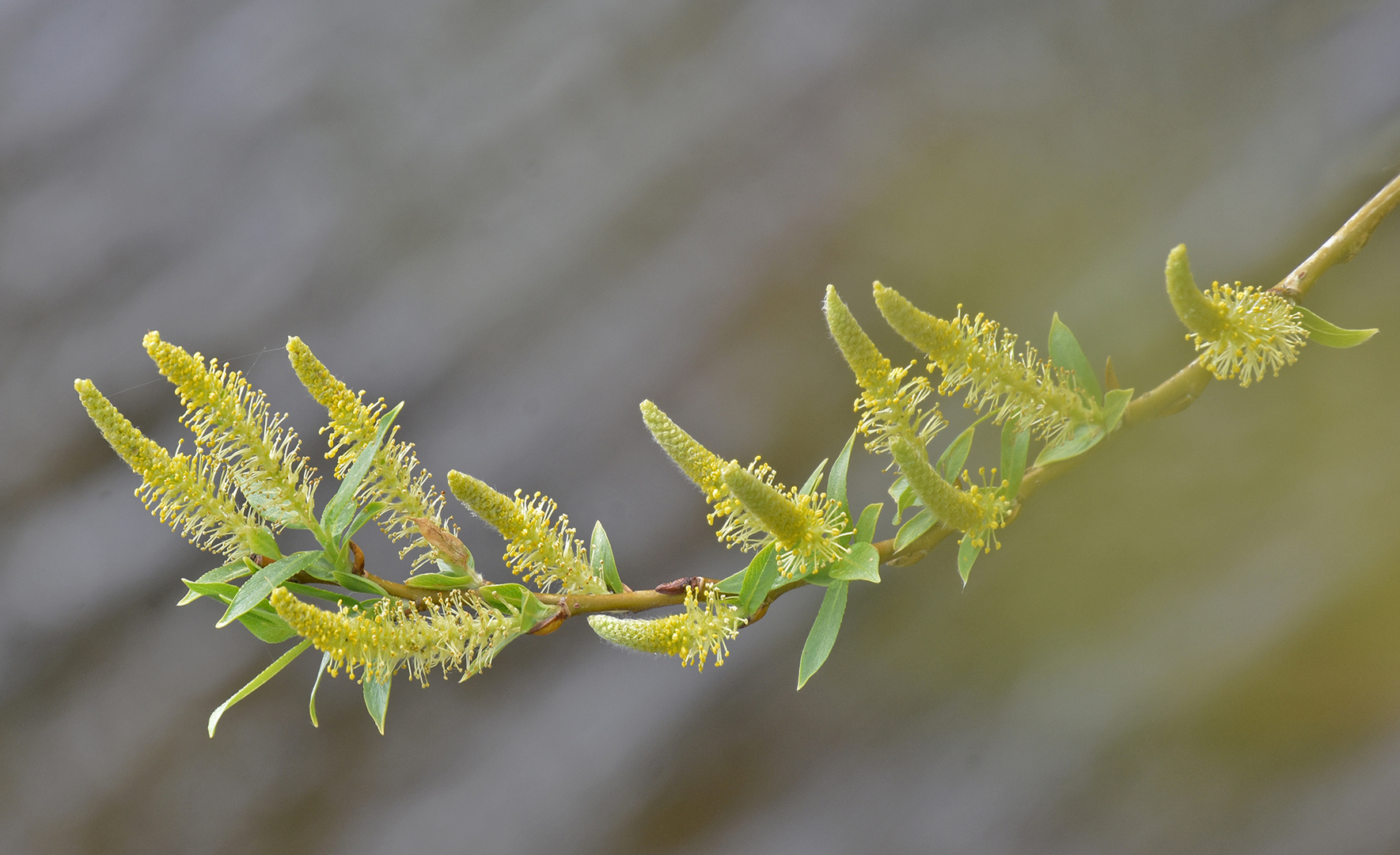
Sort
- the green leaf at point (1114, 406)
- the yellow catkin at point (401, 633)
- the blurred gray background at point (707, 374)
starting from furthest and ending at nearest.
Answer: the blurred gray background at point (707, 374) < the green leaf at point (1114, 406) < the yellow catkin at point (401, 633)

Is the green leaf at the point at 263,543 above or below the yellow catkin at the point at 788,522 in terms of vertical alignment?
above

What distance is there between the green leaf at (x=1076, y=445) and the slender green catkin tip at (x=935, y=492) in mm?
81

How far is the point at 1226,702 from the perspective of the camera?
0.76 metres

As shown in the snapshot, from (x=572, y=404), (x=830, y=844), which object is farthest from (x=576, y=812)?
(x=572, y=404)

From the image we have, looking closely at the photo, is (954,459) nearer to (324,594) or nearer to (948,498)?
(948,498)

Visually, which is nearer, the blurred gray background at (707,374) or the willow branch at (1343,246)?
the willow branch at (1343,246)

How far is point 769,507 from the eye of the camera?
1.69 feet

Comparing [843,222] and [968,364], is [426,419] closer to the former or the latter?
[843,222]

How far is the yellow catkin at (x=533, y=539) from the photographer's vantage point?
531mm

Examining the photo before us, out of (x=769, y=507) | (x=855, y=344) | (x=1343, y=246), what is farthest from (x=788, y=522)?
(x=1343, y=246)

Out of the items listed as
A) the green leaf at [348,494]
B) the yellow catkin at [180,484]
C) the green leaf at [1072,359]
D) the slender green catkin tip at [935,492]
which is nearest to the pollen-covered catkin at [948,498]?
A: the slender green catkin tip at [935,492]

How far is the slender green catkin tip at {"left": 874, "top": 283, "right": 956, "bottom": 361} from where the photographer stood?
0.51 metres

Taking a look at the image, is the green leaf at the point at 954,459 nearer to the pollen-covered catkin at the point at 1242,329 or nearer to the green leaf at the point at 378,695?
the pollen-covered catkin at the point at 1242,329

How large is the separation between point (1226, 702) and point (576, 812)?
27.0 inches
